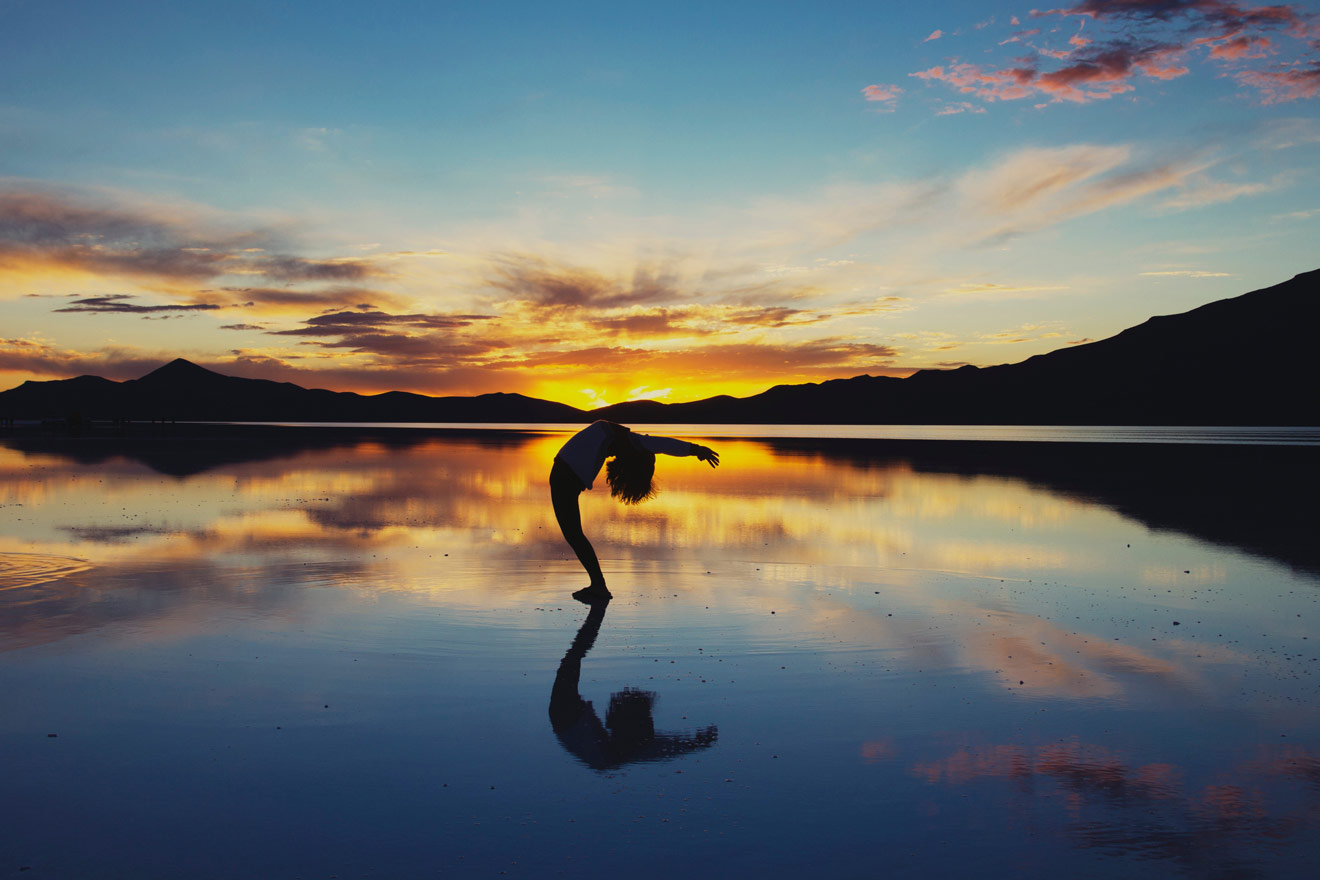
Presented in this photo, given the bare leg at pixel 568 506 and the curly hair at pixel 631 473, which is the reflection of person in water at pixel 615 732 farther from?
the curly hair at pixel 631 473

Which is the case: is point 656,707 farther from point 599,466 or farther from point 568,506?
point 599,466

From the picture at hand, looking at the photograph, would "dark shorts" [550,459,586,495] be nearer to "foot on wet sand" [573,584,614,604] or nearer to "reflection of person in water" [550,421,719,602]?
"reflection of person in water" [550,421,719,602]

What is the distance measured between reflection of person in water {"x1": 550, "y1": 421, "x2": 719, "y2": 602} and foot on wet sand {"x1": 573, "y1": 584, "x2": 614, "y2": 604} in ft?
0.42

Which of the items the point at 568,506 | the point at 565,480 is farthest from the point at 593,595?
the point at 565,480

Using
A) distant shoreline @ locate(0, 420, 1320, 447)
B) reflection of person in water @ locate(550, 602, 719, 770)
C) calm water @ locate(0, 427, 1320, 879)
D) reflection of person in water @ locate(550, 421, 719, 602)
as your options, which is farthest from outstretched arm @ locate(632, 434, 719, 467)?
distant shoreline @ locate(0, 420, 1320, 447)

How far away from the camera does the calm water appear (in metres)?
4.14

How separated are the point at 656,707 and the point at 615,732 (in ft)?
1.84

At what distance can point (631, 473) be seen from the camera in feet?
34.7

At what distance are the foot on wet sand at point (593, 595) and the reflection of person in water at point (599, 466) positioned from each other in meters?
0.13

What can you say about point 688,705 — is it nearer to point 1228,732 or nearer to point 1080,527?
point 1228,732

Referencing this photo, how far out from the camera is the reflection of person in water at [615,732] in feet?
17.2

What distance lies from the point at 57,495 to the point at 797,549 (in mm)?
17659

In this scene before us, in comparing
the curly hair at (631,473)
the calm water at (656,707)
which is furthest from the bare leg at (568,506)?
the calm water at (656,707)

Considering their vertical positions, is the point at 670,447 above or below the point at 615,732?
above
